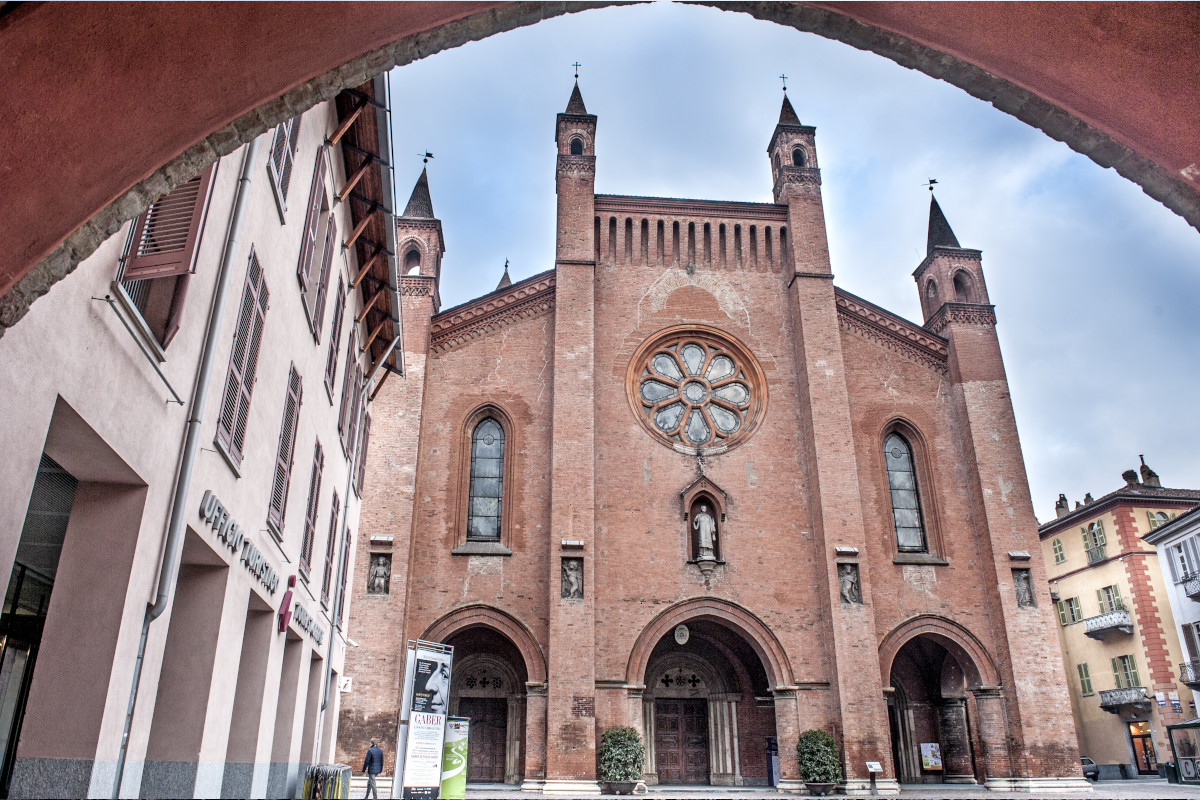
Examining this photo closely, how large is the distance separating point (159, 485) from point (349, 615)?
44.2 feet

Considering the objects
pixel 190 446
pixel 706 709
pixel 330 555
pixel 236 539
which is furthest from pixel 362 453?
pixel 190 446

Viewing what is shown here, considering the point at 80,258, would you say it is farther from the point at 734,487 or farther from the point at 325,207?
the point at 734,487

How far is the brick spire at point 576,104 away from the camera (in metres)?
26.6

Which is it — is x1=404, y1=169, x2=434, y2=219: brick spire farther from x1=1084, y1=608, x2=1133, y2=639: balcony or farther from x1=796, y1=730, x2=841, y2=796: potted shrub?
x1=1084, y1=608, x2=1133, y2=639: balcony

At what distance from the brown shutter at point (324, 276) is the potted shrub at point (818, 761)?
14.1m

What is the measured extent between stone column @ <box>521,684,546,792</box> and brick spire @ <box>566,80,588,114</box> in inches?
641

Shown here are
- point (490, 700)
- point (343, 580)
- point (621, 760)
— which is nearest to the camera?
point (343, 580)

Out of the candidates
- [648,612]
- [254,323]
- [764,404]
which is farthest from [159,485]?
[764,404]

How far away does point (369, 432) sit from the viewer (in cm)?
2131

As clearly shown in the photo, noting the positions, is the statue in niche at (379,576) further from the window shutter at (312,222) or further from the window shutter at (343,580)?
the window shutter at (312,222)

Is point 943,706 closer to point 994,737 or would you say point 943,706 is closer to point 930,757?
point 930,757

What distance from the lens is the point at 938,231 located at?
89.4 ft

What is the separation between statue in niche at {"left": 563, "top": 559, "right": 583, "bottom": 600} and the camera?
20438 millimetres

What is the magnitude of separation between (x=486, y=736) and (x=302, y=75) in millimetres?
20144
